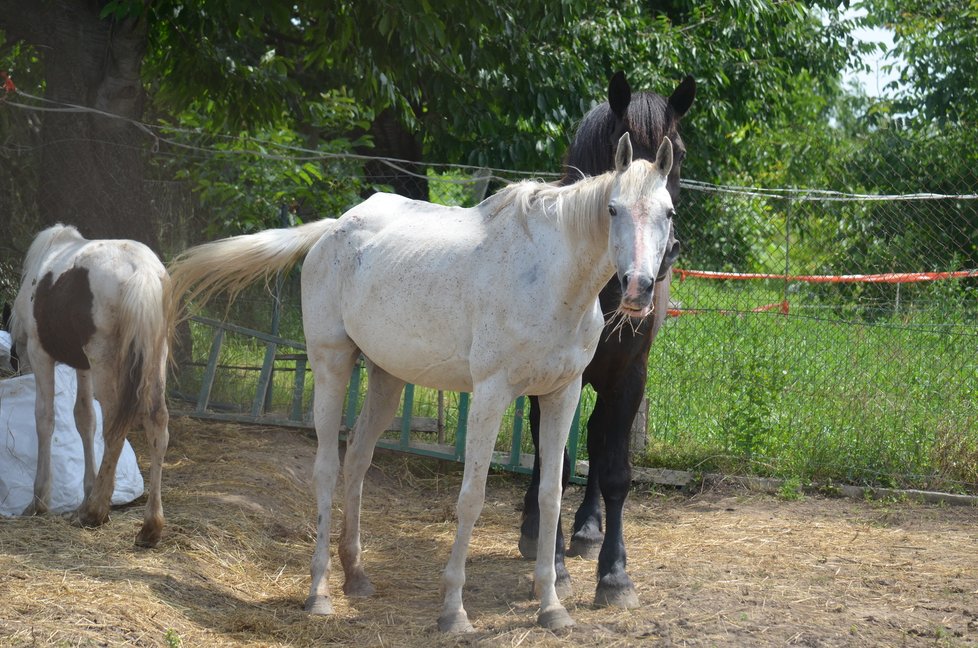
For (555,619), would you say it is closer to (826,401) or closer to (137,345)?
(137,345)

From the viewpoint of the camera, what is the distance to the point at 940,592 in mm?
4148

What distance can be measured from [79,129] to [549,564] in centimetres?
514

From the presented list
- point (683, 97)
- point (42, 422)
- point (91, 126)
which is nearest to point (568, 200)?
point (683, 97)

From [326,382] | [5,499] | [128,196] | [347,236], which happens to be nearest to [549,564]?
[326,382]

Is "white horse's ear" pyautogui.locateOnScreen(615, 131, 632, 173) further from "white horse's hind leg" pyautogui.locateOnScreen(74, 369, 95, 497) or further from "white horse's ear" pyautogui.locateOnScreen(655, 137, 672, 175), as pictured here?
"white horse's hind leg" pyautogui.locateOnScreen(74, 369, 95, 497)

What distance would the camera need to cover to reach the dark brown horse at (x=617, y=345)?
4.01m

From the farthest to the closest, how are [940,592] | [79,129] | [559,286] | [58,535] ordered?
1. [79,129]
2. [58,535]
3. [940,592]
4. [559,286]

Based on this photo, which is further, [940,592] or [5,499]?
[5,499]

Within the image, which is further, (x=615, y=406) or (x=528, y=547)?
(x=528, y=547)

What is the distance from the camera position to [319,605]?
3.99 m

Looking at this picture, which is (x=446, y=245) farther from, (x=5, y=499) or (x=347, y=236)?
(x=5, y=499)

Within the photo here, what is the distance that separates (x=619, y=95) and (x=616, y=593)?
211 cm

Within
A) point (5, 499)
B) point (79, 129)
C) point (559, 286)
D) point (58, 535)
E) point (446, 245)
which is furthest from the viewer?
point (79, 129)

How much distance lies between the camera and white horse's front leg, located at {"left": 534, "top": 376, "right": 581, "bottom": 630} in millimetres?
3707
